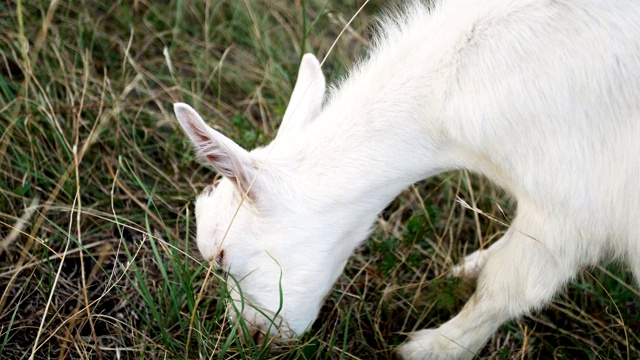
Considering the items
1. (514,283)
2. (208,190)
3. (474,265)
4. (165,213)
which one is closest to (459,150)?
(514,283)

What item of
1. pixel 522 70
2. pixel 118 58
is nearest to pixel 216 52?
pixel 118 58

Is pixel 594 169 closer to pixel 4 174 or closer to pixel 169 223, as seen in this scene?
pixel 169 223

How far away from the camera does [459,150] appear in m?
2.78

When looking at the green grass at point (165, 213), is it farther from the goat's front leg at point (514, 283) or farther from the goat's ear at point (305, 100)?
the goat's ear at point (305, 100)

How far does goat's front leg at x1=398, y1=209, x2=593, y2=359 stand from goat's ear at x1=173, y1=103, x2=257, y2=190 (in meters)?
1.05

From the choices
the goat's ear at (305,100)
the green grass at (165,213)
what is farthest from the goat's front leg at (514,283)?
the goat's ear at (305,100)

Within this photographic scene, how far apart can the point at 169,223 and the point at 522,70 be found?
2036 millimetres

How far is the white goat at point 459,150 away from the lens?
101 inches

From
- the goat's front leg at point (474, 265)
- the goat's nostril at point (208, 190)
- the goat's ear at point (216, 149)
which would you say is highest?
the goat's ear at point (216, 149)

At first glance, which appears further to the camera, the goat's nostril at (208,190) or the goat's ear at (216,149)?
the goat's nostril at (208,190)

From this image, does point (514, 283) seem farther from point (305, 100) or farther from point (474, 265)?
point (305, 100)

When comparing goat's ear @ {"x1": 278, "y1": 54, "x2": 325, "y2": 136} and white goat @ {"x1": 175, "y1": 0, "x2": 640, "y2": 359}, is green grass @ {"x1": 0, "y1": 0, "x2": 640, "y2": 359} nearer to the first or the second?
white goat @ {"x1": 175, "y1": 0, "x2": 640, "y2": 359}

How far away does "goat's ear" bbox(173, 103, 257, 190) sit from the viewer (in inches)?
99.0

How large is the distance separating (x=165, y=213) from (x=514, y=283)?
1853mm
